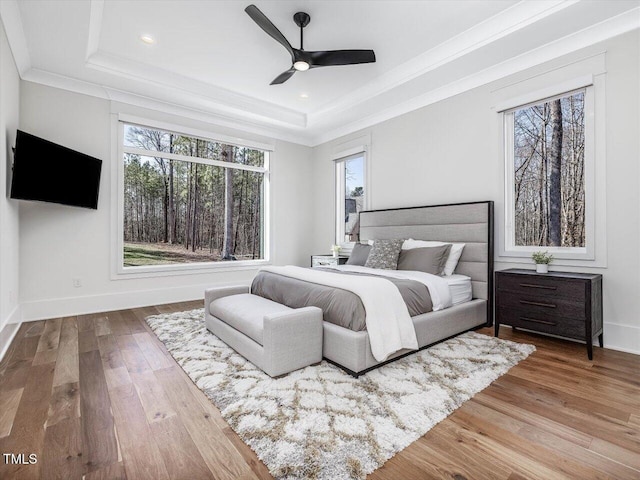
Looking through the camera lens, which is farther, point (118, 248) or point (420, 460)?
point (118, 248)

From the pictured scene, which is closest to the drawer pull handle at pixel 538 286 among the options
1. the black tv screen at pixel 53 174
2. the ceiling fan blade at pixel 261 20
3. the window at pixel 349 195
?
the window at pixel 349 195

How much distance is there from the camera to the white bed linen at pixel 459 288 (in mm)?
3281

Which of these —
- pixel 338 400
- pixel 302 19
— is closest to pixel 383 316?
pixel 338 400

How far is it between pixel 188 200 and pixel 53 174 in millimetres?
1838

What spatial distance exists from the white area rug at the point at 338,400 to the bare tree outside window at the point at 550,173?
1300 mm

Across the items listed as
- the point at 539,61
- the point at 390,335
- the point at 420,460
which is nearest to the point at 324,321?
the point at 390,335

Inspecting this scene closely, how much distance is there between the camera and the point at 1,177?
116 inches

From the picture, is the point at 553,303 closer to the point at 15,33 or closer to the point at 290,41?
the point at 290,41

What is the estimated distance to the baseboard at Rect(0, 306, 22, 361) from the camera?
276 centimetres

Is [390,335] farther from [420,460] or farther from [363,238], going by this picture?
[363,238]

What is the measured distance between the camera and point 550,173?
337 cm

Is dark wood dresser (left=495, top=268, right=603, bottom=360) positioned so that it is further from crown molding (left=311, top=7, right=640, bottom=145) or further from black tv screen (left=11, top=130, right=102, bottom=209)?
black tv screen (left=11, top=130, right=102, bottom=209)

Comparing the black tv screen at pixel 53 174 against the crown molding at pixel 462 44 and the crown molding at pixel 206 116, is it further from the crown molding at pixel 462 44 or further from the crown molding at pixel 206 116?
the crown molding at pixel 462 44

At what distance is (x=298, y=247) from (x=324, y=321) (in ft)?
12.3
